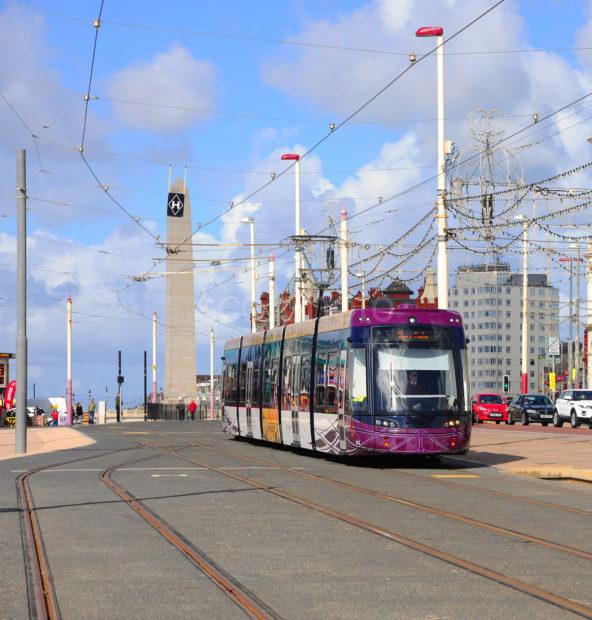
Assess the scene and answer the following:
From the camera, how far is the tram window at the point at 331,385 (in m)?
25.9

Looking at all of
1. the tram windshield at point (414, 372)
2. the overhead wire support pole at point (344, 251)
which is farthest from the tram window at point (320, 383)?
the overhead wire support pole at point (344, 251)

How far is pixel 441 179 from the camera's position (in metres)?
33.8

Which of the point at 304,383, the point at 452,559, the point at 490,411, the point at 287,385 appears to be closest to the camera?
the point at 452,559

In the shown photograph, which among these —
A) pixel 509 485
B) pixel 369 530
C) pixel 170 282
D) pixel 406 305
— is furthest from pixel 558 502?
pixel 170 282

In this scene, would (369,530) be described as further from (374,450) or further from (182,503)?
(374,450)

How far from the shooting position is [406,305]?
83.7 feet

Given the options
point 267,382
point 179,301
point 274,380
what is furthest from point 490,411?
point 274,380

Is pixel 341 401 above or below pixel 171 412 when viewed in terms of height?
above

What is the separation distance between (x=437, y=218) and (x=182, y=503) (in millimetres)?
18638

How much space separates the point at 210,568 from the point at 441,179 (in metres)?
24.5

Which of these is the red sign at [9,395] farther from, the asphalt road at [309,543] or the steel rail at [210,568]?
the steel rail at [210,568]

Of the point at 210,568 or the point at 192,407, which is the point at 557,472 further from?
the point at 192,407

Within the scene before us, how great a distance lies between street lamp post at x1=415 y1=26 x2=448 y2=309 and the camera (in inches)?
1326

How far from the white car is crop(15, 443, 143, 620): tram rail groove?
37.5 m
